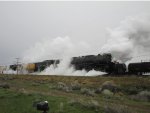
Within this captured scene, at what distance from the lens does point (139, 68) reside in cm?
4550

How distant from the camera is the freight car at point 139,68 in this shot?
1748 inches

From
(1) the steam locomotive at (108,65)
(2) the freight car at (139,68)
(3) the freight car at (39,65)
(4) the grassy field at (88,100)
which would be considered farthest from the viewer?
(3) the freight car at (39,65)

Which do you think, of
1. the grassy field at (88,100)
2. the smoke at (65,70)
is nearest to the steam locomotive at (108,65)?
the smoke at (65,70)

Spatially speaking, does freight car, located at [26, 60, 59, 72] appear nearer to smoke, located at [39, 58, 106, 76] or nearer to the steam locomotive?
smoke, located at [39, 58, 106, 76]

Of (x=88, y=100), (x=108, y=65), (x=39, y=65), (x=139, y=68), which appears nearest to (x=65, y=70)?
(x=39, y=65)

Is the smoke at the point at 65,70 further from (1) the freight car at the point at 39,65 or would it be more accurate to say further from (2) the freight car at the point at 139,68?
(2) the freight car at the point at 139,68

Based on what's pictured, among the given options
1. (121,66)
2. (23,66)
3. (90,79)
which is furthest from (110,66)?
(23,66)

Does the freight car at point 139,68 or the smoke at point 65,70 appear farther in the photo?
the smoke at point 65,70

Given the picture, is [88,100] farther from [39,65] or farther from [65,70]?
[39,65]

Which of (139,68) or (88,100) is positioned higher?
(139,68)

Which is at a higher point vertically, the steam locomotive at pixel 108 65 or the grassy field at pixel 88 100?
the steam locomotive at pixel 108 65

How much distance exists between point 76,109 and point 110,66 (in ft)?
104

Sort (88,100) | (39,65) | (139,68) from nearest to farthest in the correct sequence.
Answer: (88,100) < (139,68) < (39,65)

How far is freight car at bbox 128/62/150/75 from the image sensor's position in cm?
4439
